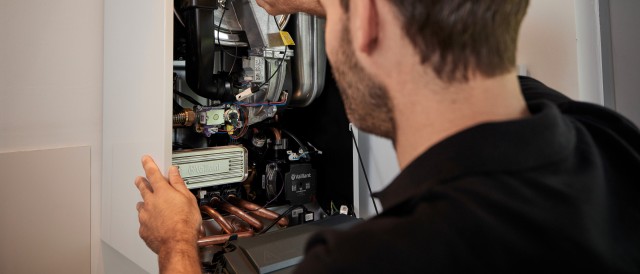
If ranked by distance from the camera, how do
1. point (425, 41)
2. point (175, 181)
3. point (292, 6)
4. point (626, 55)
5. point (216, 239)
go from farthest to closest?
point (626, 55) < point (216, 239) < point (292, 6) < point (175, 181) < point (425, 41)

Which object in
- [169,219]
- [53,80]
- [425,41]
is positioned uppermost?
[53,80]

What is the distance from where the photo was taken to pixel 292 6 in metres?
1.01

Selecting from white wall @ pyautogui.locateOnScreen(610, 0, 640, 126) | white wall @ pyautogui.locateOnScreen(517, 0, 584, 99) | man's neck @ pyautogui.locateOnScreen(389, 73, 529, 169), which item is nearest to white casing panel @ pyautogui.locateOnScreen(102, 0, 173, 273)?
man's neck @ pyautogui.locateOnScreen(389, 73, 529, 169)

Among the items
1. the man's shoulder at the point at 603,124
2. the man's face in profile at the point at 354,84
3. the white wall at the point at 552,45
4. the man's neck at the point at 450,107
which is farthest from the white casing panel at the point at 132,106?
the white wall at the point at 552,45

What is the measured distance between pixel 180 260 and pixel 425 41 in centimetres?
62

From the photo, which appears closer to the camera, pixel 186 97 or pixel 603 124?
pixel 603 124

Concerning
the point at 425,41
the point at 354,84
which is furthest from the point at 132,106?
the point at 425,41

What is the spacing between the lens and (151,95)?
3.17 feet

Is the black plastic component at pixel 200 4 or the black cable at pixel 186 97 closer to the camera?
the black plastic component at pixel 200 4

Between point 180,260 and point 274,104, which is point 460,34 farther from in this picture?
point 274,104

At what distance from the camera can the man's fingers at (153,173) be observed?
0.90m

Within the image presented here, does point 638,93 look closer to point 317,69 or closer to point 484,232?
point 317,69

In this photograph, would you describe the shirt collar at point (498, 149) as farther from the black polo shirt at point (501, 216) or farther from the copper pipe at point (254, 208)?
the copper pipe at point (254, 208)

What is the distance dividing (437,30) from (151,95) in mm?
729
